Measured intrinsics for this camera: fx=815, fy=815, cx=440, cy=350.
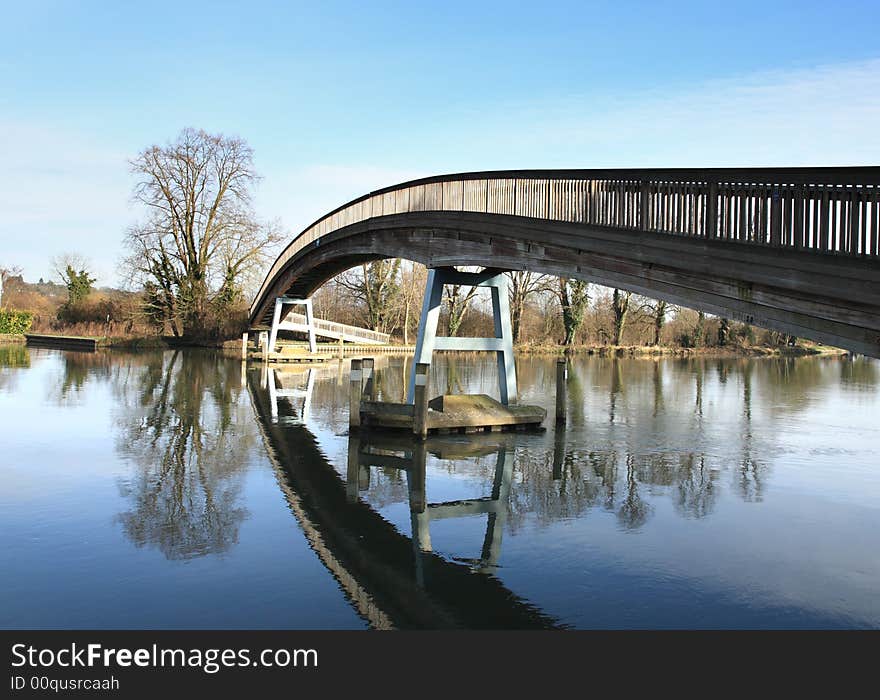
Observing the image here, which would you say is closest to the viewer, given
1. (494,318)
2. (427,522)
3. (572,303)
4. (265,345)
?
(427,522)

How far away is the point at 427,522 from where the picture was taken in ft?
30.1

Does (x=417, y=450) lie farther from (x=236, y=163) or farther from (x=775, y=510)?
(x=236, y=163)

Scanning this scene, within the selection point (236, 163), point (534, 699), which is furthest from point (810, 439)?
point (236, 163)

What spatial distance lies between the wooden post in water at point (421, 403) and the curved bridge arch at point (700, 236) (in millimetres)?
2452

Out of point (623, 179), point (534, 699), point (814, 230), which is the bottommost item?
point (534, 699)

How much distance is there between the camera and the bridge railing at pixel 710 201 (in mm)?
8375

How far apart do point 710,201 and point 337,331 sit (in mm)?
38564

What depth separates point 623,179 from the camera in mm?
11516

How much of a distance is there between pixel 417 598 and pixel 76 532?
3826 mm

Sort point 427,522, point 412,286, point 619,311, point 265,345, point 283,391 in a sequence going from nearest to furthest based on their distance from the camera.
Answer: point 427,522 < point 283,391 < point 265,345 < point 619,311 < point 412,286

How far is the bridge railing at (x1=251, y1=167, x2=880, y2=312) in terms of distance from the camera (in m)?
8.38

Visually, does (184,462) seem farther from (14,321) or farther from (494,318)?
(14,321)

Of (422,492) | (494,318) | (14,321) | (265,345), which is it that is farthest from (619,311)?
(422,492)

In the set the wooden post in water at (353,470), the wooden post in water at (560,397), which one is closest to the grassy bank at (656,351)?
the wooden post in water at (560,397)
